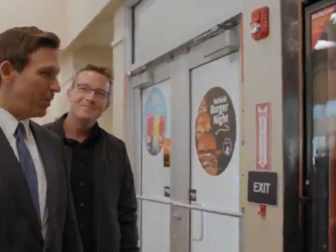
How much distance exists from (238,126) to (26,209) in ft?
6.13

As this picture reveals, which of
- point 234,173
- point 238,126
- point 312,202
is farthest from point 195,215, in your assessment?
point 312,202

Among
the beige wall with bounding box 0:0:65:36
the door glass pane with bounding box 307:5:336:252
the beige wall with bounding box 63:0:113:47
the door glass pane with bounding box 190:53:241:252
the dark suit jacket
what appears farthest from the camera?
the beige wall with bounding box 0:0:65:36

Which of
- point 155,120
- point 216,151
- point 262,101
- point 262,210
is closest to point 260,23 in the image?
point 262,101

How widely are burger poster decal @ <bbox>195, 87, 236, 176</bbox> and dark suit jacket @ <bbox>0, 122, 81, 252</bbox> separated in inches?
68.8

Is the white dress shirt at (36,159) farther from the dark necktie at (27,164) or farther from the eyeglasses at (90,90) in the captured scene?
the eyeglasses at (90,90)

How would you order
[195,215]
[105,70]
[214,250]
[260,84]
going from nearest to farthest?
[105,70]
[260,84]
[214,250]
[195,215]

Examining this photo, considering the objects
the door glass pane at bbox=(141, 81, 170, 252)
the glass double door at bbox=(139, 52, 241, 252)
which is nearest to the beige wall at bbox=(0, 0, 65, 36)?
the door glass pane at bbox=(141, 81, 170, 252)

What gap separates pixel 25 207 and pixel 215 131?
6.78ft

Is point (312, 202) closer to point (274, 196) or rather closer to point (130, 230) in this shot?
point (274, 196)

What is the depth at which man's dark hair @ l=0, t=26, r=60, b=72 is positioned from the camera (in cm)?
139

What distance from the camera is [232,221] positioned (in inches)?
119

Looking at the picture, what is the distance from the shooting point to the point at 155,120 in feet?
13.9

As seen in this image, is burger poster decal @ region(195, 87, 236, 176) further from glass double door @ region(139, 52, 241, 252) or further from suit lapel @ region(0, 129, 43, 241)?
suit lapel @ region(0, 129, 43, 241)

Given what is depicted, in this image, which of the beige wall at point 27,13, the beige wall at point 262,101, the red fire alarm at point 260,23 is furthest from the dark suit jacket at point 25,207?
the beige wall at point 27,13
